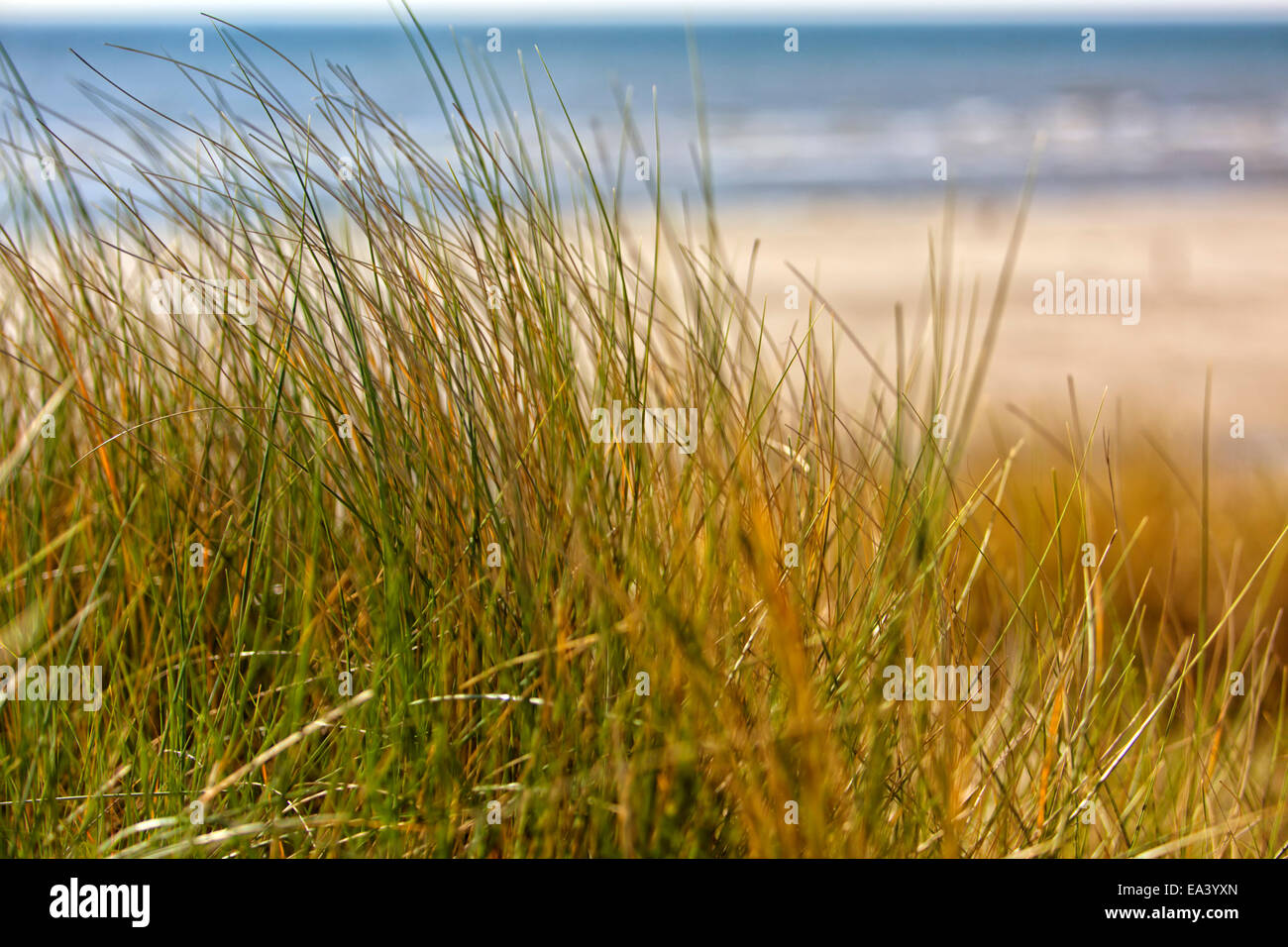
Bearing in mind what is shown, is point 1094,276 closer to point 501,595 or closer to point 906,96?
point 501,595

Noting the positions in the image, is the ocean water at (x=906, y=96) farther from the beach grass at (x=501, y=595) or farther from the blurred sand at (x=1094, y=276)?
the beach grass at (x=501, y=595)

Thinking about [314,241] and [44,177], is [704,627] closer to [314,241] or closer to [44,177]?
[314,241]

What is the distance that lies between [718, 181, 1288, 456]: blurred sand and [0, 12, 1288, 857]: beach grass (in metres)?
3.66

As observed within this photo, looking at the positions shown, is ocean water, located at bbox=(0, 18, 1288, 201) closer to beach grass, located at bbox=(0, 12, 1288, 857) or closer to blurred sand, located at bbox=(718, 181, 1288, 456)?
blurred sand, located at bbox=(718, 181, 1288, 456)

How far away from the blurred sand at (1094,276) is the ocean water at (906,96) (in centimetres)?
123

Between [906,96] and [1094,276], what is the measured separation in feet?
46.4

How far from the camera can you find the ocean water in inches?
559

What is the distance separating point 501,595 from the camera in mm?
1226

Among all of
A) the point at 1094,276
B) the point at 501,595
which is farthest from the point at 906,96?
the point at 501,595

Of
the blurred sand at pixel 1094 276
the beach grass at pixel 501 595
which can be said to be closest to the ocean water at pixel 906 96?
the blurred sand at pixel 1094 276

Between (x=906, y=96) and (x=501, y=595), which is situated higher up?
(x=906, y=96)
